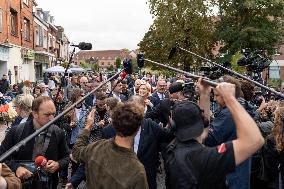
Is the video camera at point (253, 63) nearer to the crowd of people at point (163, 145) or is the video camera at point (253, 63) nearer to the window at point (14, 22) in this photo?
the crowd of people at point (163, 145)

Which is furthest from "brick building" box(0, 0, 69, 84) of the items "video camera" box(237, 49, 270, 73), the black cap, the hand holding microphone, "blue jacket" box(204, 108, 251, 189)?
the black cap

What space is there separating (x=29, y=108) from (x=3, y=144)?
1121 mm

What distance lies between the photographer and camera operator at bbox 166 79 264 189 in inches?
102

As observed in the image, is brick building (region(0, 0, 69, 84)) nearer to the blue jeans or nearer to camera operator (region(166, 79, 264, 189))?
the blue jeans

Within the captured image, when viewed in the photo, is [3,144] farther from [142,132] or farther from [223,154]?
[223,154]

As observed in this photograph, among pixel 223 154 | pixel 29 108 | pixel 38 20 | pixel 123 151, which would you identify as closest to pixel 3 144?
pixel 29 108

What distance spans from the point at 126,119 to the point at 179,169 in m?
0.60

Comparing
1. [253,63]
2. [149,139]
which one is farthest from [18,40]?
[149,139]

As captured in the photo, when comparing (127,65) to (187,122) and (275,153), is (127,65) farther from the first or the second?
(275,153)

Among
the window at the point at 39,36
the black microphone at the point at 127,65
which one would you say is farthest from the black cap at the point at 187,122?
the window at the point at 39,36

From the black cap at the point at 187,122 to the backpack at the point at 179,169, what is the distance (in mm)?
77

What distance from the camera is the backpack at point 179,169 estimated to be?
9.07 feet

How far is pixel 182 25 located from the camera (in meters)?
34.1

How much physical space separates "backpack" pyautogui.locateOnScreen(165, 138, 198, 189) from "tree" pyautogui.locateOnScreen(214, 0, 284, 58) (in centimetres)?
3226
